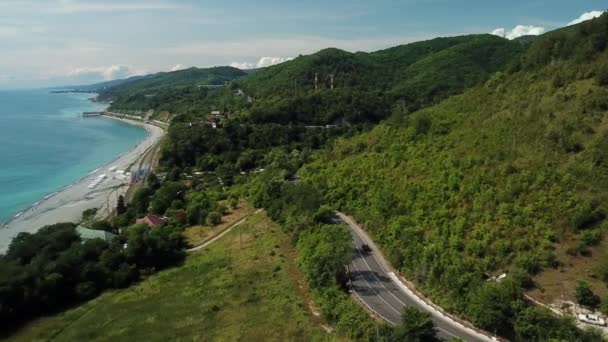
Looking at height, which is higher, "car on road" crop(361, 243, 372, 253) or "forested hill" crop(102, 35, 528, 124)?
"forested hill" crop(102, 35, 528, 124)

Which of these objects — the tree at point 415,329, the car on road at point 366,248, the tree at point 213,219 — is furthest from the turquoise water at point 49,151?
the tree at point 415,329

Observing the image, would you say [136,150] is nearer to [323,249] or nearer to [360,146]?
[360,146]

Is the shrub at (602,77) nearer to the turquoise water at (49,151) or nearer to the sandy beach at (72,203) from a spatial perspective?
the sandy beach at (72,203)

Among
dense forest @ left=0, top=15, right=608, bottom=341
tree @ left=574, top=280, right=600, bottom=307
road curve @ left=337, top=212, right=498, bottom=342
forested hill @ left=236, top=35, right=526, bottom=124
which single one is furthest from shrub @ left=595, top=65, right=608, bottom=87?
forested hill @ left=236, top=35, right=526, bottom=124

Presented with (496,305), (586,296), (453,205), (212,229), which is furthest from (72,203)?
(586,296)

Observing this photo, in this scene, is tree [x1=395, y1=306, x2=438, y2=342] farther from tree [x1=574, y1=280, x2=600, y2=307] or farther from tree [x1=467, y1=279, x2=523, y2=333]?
tree [x1=574, y1=280, x2=600, y2=307]

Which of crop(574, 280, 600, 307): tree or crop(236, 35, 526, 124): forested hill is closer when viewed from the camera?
crop(574, 280, 600, 307): tree
